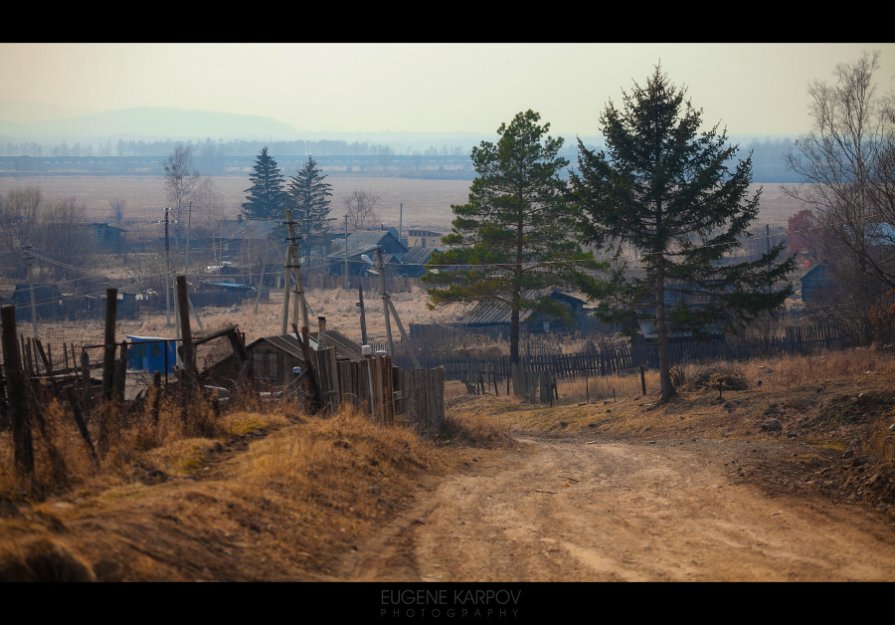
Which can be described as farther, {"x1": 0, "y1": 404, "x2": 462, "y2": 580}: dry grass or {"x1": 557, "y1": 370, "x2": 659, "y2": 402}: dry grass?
{"x1": 557, "y1": 370, "x2": 659, "y2": 402}: dry grass

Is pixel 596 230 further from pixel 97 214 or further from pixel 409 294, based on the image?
pixel 97 214

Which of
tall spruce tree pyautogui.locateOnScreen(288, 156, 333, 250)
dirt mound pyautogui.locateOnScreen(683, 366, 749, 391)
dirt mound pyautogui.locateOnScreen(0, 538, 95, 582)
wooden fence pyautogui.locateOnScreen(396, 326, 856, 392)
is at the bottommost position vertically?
wooden fence pyautogui.locateOnScreen(396, 326, 856, 392)

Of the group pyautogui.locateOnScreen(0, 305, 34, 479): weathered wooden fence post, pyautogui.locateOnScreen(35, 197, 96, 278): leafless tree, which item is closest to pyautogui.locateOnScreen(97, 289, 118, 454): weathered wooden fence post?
pyautogui.locateOnScreen(0, 305, 34, 479): weathered wooden fence post

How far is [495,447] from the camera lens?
20438mm

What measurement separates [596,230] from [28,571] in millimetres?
26452

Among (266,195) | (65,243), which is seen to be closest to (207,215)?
(266,195)

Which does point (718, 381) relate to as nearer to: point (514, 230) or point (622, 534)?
point (514, 230)

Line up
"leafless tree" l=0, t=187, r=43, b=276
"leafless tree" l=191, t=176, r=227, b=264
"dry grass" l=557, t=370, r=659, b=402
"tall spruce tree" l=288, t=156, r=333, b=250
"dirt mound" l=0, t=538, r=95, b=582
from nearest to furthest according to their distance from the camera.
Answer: "dirt mound" l=0, t=538, r=95, b=582
"dry grass" l=557, t=370, r=659, b=402
"leafless tree" l=0, t=187, r=43, b=276
"tall spruce tree" l=288, t=156, r=333, b=250
"leafless tree" l=191, t=176, r=227, b=264

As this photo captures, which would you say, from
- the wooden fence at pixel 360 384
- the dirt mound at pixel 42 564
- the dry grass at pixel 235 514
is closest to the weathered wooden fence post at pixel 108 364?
the dry grass at pixel 235 514

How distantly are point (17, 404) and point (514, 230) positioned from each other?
34.3m

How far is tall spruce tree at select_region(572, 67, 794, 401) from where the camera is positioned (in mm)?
29844

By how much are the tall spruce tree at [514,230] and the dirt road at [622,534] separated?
2654 centimetres

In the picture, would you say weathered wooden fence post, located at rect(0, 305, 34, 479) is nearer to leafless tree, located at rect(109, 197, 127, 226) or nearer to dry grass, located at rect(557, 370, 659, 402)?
dry grass, located at rect(557, 370, 659, 402)

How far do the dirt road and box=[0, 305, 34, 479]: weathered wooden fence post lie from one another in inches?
135
